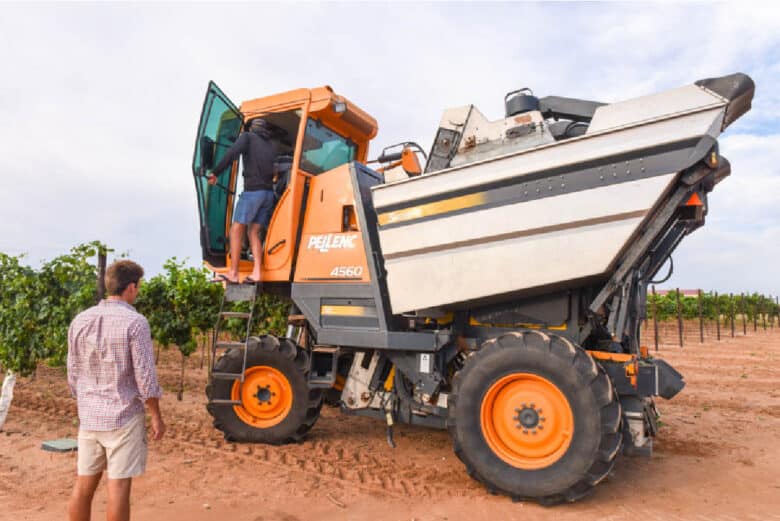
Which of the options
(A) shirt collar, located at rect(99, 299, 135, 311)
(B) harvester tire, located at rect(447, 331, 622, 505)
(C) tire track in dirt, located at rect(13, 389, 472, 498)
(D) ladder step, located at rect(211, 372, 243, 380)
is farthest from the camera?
(D) ladder step, located at rect(211, 372, 243, 380)

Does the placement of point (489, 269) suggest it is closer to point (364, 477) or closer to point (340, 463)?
point (364, 477)

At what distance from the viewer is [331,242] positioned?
563 centimetres

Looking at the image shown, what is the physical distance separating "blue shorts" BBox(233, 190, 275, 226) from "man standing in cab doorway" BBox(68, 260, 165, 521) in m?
2.92

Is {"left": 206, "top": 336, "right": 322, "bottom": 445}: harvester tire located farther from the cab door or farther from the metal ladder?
the cab door

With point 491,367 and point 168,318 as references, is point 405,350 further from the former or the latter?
point 168,318

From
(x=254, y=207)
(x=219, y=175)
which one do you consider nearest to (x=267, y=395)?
(x=254, y=207)

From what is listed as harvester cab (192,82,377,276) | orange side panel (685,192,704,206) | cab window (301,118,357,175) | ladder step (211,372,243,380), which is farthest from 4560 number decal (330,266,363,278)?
orange side panel (685,192,704,206)

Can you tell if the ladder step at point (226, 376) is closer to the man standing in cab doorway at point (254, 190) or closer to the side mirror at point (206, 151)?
the man standing in cab doorway at point (254, 190)

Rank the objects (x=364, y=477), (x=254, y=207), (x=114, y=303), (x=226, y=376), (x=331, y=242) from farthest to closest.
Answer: (x=254, y=207) < (x=226, y=376) < (x=331, y=242) < (x=364, y=477) < (x=114, y=303)

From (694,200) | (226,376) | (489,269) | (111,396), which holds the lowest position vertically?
(226,376)

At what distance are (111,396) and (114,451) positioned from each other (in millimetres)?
287

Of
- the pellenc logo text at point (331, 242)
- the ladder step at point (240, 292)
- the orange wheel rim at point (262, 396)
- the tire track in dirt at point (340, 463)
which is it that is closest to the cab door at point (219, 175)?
the ladder step at point (240, 292)

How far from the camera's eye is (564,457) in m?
4.09

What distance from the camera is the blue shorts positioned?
5848mm
